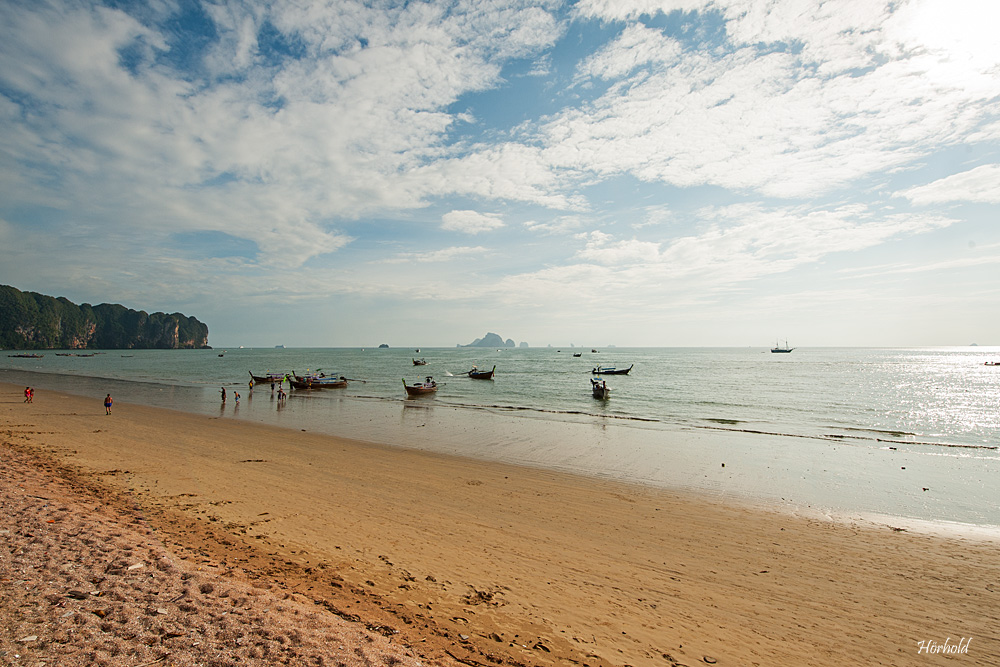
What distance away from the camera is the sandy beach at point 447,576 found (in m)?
4.66

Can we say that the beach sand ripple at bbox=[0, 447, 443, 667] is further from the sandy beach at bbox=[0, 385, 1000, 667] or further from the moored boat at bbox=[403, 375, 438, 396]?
the moored boat at bbox=[403, 375, 438, 396]

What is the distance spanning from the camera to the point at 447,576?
7.64 meters

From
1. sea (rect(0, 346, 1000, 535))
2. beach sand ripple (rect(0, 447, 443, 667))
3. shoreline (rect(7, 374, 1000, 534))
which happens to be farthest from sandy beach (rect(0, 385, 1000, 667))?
sea (rect(0, 346, 1000, 535))

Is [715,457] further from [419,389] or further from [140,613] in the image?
[419,389]

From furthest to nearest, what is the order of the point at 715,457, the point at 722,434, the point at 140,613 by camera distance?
1. the point at 722,434
2. the point at 715,457
3. the point at 140,613

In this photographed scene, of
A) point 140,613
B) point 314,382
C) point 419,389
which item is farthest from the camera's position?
point 314,382

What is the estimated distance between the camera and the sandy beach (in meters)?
4.66

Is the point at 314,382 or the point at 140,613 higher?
the point at 140,613

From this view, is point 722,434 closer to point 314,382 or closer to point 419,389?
point 419,389

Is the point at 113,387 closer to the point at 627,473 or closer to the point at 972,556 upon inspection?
the point at 627,473

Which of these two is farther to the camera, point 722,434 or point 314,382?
point 314,382

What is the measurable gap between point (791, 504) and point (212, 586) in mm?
14819

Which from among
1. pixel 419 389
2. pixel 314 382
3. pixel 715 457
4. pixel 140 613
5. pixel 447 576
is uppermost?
pixel 140 613

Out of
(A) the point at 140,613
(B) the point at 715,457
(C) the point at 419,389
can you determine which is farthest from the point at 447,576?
(C) the point at 419,389
